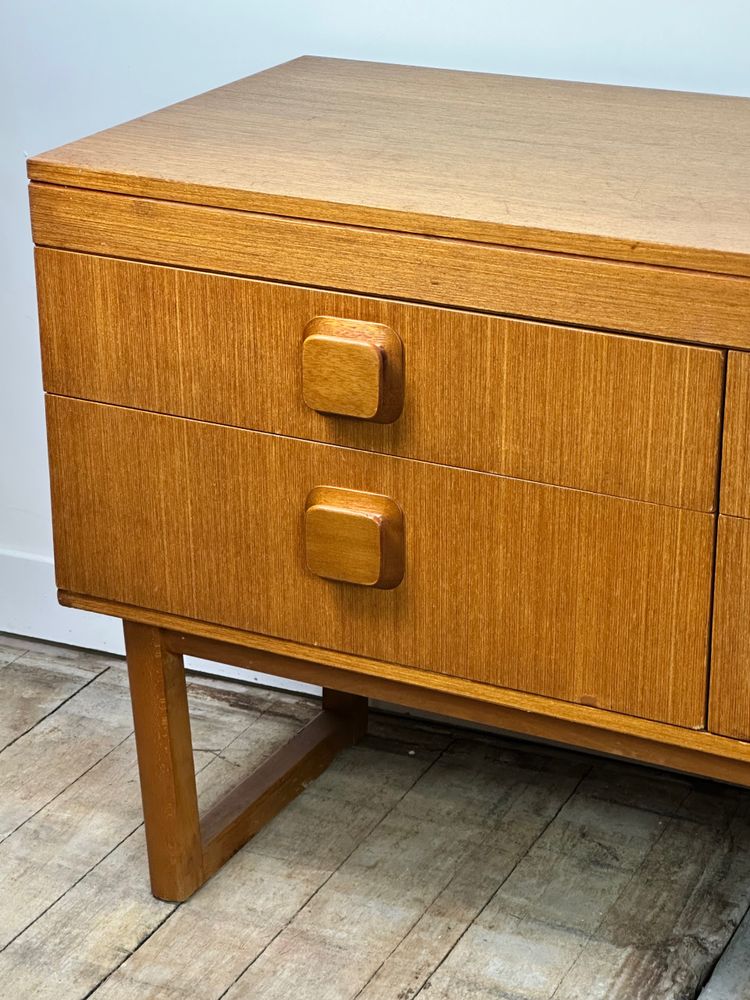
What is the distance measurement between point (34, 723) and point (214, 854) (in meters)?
0.39

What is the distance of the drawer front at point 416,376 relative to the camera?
1.00m

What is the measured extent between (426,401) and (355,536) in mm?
127

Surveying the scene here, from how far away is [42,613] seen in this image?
6.41 ft

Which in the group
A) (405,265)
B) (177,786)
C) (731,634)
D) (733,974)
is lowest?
(733,974)

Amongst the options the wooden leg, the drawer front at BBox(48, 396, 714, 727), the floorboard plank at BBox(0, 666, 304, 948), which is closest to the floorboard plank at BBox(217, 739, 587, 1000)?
the wooden leg

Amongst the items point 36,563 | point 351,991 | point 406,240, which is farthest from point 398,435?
point 36,563

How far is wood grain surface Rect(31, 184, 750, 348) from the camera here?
3.16ft

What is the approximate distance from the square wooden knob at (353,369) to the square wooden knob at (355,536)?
3.0 inches

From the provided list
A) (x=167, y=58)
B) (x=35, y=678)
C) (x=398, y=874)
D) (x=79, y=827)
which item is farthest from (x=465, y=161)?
(x=35, y=678)

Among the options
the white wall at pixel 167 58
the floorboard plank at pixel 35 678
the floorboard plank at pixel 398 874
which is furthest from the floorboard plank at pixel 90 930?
the white wall at pixel 167 58

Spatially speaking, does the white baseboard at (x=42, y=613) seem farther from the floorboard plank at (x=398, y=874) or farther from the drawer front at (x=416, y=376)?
the drawer front at (x=416, y=376)

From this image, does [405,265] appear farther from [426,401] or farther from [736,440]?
[736,440]

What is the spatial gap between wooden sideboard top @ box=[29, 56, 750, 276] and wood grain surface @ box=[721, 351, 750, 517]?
7 centimetres

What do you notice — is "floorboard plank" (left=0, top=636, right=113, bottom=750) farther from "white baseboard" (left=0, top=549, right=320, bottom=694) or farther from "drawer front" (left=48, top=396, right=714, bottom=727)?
"drawer front" (left=48, top=396, right=714, bottom=727)
